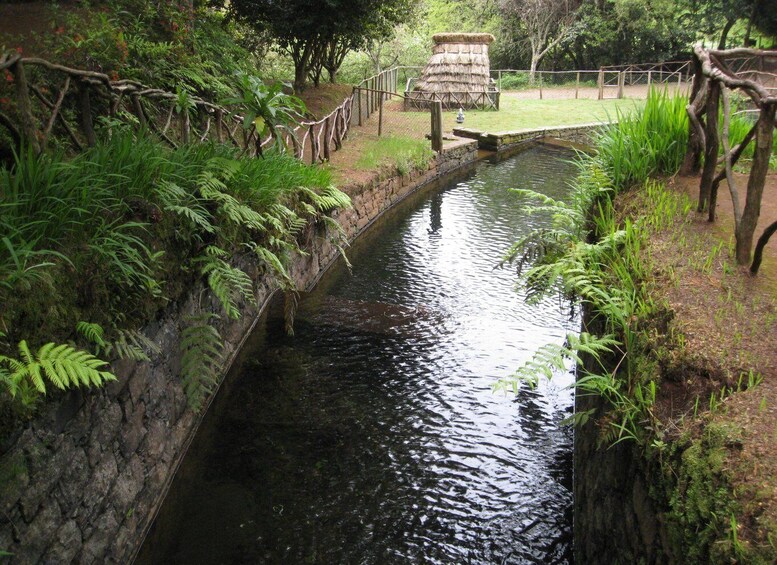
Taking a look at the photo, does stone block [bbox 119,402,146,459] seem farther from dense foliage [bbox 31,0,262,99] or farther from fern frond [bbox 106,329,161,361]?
dense foliage [bbox 31,0,262,99]

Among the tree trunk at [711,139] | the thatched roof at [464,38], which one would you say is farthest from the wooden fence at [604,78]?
the tree trunk at [711,139]

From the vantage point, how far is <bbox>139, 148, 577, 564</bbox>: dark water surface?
3609 mm

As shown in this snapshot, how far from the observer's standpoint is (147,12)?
822 cm

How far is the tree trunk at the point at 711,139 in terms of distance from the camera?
14.3ft

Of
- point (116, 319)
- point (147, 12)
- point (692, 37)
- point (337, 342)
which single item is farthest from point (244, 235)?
point (692, 37)

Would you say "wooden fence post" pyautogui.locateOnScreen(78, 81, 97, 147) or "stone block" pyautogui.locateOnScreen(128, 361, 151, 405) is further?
"wooden fence post" pyautogui.locateOnScreen(78, 81, 97, 147)

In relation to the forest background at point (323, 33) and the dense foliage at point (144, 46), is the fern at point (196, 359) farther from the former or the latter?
the dense foliage at point (144, 46)

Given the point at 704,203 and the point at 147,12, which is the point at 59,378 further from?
the point at 147,12

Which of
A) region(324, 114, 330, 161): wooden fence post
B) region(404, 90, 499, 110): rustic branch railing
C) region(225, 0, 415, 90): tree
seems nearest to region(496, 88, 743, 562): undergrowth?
region(324, 114, 330, 161): wooden fence post

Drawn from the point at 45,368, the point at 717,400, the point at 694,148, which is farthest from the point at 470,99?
the point at 45,368

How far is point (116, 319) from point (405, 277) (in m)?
4.70

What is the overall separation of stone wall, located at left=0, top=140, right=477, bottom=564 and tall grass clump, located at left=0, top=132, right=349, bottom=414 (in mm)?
179

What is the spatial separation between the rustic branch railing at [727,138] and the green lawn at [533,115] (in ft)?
39.8

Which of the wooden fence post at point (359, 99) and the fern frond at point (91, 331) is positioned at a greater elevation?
the wooden fence post at point (359, 99)
